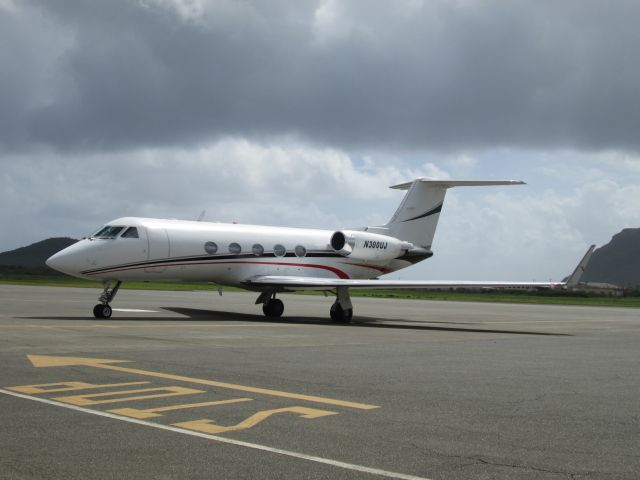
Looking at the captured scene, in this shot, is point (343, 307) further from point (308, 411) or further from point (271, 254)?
point (308, 411)

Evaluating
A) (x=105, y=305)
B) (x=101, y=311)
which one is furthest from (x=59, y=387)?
(x=105, y=305)

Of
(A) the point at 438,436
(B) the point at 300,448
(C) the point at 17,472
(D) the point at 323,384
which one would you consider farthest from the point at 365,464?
(D) the point at 323,384

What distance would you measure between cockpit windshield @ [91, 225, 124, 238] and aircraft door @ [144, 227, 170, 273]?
103cm

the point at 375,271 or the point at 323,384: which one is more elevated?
the point at 375,271

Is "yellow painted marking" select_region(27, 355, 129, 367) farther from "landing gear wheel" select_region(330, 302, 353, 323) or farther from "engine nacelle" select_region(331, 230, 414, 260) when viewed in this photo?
"engine nacelle" select_region(331, 230, 414, 260)

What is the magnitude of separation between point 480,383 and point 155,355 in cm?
568

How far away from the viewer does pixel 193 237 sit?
25828mm

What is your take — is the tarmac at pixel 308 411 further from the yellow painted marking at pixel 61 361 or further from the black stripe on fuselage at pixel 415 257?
the black stripe on fuselage at pixel 415 257

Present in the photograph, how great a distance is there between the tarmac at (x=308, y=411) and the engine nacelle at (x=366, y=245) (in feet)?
46.1

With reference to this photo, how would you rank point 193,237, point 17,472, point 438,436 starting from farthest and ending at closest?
point 193,237 < point 438,436 < point 17,472

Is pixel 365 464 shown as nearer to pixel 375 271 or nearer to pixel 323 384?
pixel 323 384

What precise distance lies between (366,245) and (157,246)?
898 cm

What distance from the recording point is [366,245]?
30125 millimetres

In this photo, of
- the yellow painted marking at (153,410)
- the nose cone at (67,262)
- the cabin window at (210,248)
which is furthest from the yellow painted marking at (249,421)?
the cabin window at (210,248)
